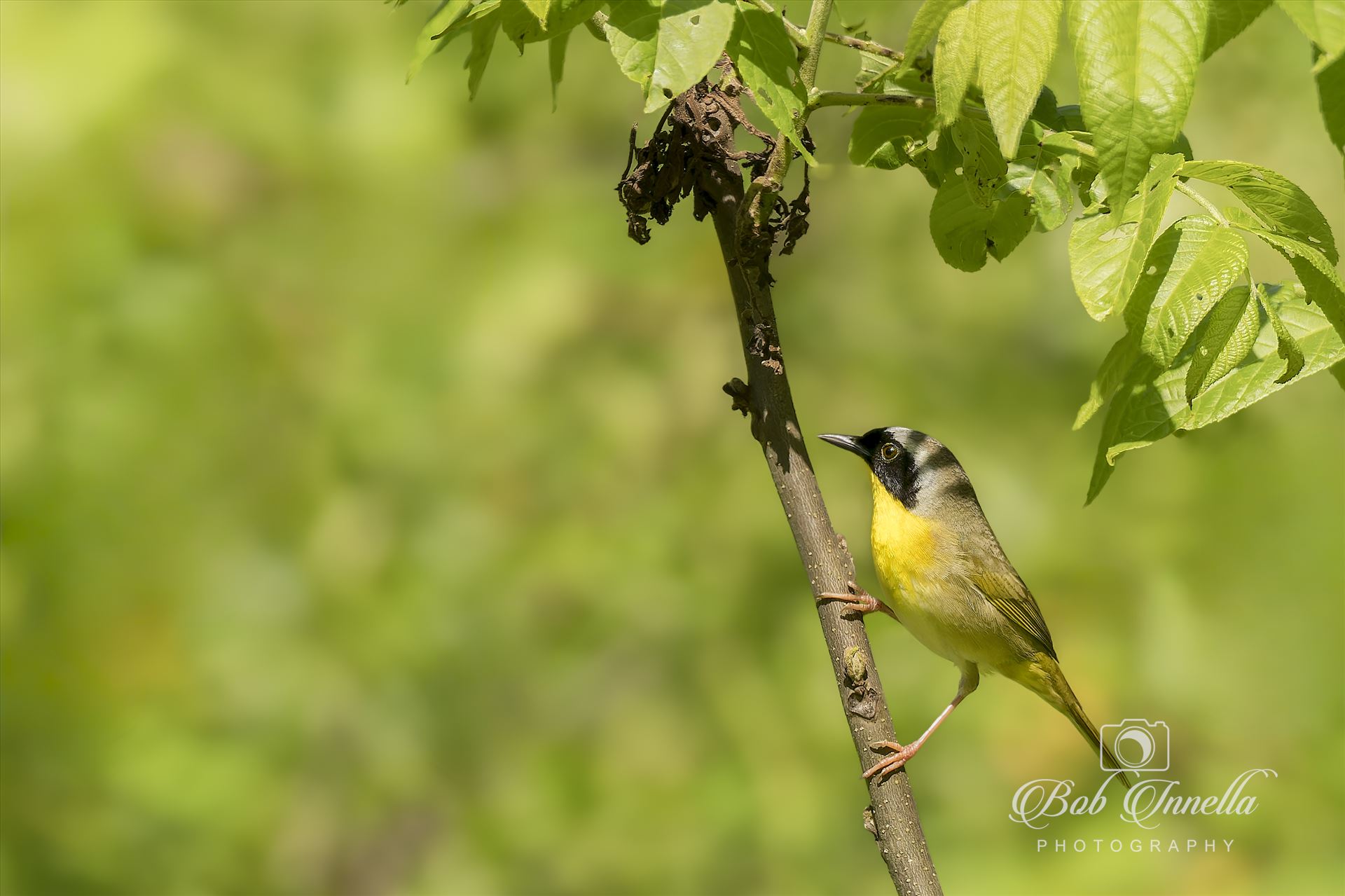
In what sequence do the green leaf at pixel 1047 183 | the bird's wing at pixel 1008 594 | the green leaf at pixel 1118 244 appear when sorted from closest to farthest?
the green leaf at pixel 1118 244 → the green leaf at pixel 1047 183 → the bird's wing at pixel 1008 594

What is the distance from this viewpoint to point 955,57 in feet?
3.96

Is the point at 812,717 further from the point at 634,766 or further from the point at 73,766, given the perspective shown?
the point at 73,766

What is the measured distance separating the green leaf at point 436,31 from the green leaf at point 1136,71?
0.94 meters

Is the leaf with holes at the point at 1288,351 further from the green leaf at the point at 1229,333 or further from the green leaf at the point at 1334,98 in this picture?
the green leaf at the point at 1334,98

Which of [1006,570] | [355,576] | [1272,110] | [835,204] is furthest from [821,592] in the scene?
[1272,110]

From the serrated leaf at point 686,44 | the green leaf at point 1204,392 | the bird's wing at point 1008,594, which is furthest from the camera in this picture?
the bird's wing at point 1008,594

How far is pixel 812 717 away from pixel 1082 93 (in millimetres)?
3943

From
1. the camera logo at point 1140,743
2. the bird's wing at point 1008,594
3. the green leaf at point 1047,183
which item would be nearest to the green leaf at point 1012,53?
the green leaf at point 1047,183

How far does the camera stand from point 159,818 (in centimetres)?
444

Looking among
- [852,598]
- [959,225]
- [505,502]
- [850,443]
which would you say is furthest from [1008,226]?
[505,502]

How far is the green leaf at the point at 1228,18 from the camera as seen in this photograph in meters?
1.24

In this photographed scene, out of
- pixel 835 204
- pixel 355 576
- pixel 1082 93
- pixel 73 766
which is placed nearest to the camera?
pixel 1082 93

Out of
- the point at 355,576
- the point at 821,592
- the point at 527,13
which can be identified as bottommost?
the point at 821,592

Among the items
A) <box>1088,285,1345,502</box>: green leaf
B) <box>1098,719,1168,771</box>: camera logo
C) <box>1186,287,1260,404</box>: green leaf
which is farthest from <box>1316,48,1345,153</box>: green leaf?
<box>1098,719,1168,771</box>: camera logo
